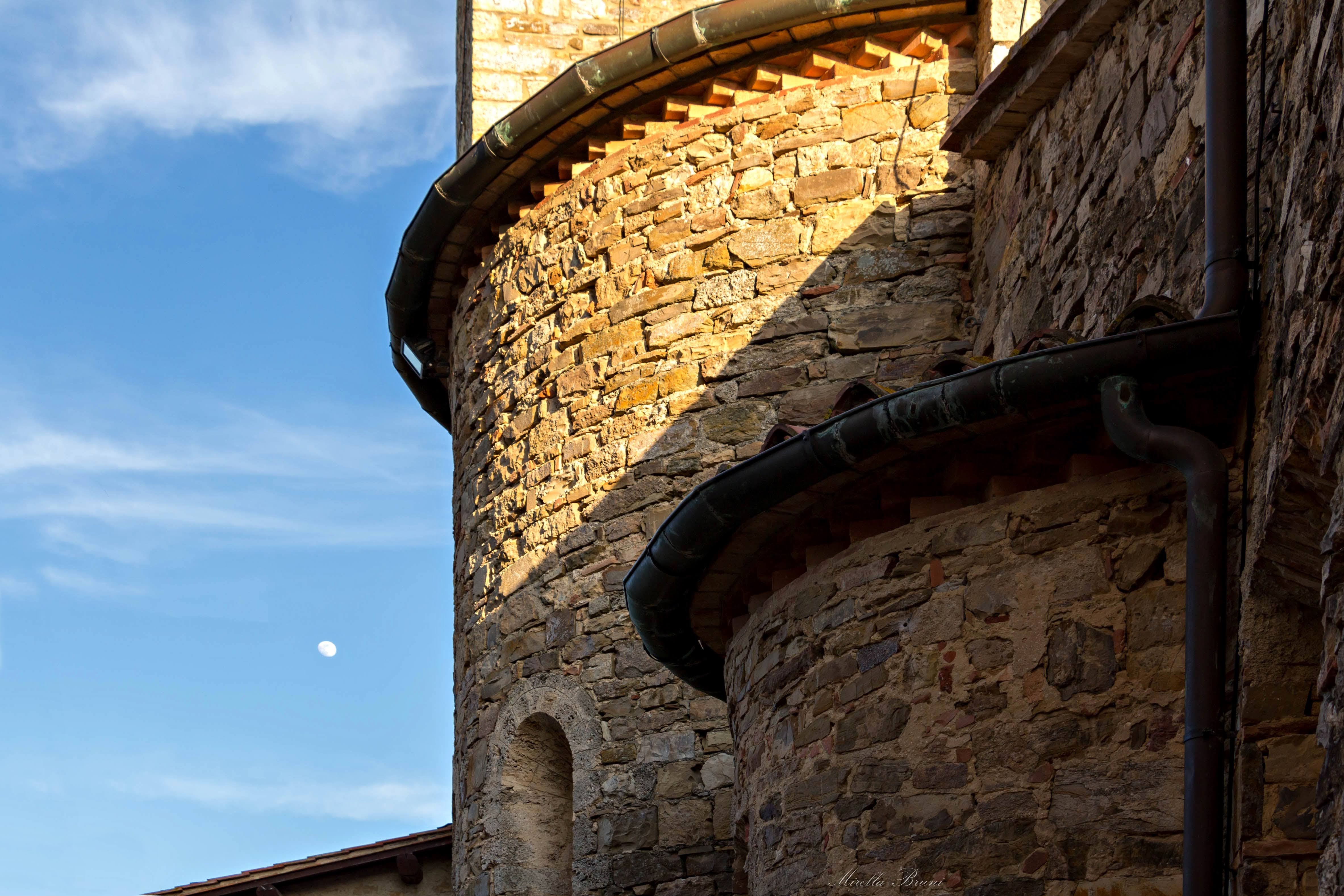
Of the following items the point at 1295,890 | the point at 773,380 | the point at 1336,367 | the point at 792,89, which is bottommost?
the point at 1295,890

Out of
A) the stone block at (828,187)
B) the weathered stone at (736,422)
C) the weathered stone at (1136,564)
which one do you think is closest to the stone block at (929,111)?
the stone block at (828,187)

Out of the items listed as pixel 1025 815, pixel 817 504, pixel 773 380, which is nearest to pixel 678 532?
pixel 817 504

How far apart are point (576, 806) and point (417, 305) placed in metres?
3.57

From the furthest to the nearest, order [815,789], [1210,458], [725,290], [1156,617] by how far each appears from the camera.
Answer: [725,290] → [815,789] → [1156,617] → [1210,458]

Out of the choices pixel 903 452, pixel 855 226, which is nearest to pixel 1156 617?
pixel 903 452

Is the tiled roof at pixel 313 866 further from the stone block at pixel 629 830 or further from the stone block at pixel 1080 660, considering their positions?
the stone block at pixel 1080 660

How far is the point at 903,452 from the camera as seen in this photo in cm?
481

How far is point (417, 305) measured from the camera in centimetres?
1070

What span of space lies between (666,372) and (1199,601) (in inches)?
185

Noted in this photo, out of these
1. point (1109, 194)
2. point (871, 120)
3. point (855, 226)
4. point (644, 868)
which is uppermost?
point (871, 120)

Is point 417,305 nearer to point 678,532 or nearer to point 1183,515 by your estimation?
point 678,532

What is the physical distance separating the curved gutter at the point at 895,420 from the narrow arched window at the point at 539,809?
327 cm

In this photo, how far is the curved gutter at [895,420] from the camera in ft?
14.3

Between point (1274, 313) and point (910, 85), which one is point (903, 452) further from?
point (910, 85)
